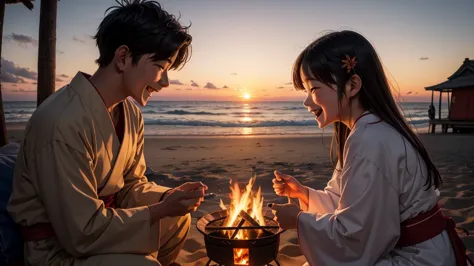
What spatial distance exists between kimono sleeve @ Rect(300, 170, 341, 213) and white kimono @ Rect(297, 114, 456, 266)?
0.61m

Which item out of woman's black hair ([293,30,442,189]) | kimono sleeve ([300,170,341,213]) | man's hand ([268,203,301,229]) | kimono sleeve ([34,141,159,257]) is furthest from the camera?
kimono sleeve ([300,170,341,213])

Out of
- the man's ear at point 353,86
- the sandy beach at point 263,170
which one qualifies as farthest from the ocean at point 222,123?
the man's ear at point 353,86

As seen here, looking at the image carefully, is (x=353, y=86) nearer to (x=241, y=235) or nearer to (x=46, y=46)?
(x=241, y=235)

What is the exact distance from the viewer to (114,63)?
8.29 ft

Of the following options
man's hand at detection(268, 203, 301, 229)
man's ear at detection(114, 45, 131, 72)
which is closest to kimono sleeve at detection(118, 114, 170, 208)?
man's ear at detection(114, 45, 131, 72)

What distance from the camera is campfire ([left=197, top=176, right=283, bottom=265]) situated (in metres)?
2.43

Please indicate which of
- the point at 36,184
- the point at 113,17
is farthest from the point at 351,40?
the point at 36,184

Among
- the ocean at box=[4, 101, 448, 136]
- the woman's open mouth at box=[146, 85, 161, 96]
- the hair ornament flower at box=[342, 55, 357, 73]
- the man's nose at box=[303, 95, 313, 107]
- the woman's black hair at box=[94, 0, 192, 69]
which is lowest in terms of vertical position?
the ocean at box=[4, 101, 448, 136]

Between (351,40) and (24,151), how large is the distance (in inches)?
78.9

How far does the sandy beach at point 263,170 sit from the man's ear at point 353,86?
1.84 m

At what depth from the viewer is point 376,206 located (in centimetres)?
200

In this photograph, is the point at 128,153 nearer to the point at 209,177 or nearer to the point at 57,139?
the point at 57,139

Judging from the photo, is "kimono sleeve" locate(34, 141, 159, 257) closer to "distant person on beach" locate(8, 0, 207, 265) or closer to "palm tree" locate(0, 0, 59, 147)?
"distant person on beach" locate(8, 0, 207, 265)

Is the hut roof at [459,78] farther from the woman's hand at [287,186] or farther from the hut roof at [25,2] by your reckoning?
the woman's hand at [287,186]
